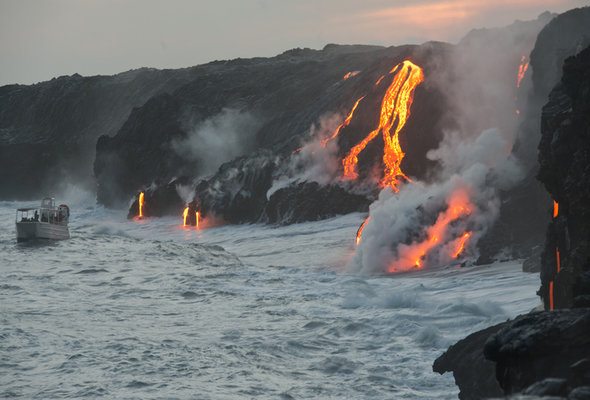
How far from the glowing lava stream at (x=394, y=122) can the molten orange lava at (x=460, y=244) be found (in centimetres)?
1908

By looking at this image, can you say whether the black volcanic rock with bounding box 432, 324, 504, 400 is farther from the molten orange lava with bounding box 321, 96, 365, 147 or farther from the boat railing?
the molten orange lava with bounding box 321, 96, 365, 147

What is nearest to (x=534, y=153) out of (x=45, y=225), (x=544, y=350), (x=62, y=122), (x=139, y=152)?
(x=544, y=350)

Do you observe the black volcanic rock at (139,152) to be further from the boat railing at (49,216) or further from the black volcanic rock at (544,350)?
the black volcanic rock at (544,350)

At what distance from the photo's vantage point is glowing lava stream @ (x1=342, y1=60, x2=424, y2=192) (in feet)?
185

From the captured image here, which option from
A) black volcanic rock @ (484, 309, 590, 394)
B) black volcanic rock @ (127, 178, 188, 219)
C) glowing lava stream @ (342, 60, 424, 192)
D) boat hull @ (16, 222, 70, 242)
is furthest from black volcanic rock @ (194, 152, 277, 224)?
black volcanic rock @ (484, 309, 590, 394)

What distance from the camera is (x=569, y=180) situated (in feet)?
65.9

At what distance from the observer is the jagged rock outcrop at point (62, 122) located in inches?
4774

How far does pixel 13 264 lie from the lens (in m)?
44.4

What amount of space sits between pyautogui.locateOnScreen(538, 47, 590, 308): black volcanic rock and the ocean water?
7.84 ft

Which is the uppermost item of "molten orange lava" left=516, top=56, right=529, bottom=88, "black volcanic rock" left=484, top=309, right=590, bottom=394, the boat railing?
"molten orange lava" left=516, top=56, right=529, bottom=88

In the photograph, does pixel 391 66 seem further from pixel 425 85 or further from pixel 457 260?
pixel 457 260

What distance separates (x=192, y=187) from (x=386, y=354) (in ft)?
168

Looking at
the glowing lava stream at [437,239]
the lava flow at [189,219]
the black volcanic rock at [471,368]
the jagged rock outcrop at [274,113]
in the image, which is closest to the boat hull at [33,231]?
the lava flow at [189,219]

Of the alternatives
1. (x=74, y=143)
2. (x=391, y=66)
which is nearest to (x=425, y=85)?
(x=391, y=66)
